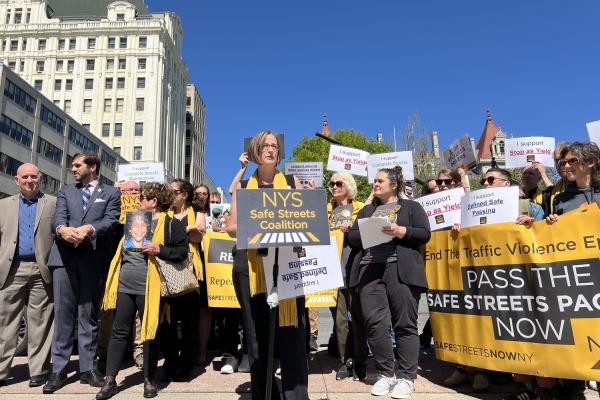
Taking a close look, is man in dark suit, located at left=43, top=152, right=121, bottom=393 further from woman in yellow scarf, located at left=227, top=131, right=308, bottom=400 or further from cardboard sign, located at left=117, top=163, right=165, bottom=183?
cardboard sign, located at left=117, top=163, right=165, bottom=183

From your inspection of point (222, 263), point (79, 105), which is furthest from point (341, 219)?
point (79, 105)

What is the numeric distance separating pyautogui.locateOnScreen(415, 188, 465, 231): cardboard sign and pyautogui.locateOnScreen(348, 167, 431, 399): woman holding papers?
680mm

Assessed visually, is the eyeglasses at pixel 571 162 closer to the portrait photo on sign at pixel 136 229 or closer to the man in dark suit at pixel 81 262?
the portrait photo on sign at pixel 136 229

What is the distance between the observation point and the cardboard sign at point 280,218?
270 centimetres

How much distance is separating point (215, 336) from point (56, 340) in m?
2.58

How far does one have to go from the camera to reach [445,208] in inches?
193

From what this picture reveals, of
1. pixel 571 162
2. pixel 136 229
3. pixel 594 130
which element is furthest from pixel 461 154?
pixel 136 229

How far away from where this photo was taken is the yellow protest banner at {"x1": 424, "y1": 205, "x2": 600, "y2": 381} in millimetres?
3393

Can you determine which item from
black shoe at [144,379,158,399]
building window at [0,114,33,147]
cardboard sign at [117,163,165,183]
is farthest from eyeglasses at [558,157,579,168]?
building window at [0,114,33,147]

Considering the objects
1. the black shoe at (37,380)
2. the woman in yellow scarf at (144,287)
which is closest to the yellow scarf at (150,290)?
the woman in yellow scarf at (144,287)

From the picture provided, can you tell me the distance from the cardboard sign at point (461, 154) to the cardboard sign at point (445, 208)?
4.46 feet

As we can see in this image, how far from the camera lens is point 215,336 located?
6.59m

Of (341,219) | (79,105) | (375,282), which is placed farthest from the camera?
(79,105)

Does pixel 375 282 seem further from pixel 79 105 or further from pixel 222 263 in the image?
pixel 79 105
